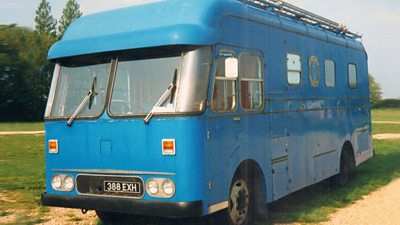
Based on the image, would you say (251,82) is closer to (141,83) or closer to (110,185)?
(141,83)

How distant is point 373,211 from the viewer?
26.7ft

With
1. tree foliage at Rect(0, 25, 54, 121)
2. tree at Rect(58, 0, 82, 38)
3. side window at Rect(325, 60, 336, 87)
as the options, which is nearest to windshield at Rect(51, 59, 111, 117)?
tree foliage at Rect(0, 25, 54, 121)

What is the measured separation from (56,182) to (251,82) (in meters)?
2.89

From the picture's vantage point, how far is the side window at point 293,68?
8055 millimetres

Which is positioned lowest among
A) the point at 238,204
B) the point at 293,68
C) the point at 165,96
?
the point at 238,204

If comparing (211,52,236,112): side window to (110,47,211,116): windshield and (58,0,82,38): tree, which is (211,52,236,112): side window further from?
(58,0,82,38): tree

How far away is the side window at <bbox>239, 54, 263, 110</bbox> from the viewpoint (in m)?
6.57

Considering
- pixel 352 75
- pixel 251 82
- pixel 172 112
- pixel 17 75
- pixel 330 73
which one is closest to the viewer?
pixel 17 75

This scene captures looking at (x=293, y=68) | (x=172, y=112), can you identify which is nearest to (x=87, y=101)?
(x=172, y=112)

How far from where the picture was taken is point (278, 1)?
8.09 metres

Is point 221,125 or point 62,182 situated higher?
point 221,125

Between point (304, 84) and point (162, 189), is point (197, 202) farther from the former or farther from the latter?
point (304, 84)

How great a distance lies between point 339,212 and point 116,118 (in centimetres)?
416

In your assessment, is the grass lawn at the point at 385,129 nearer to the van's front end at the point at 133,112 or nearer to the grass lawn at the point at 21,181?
the grass lawn at the point at 21,181
